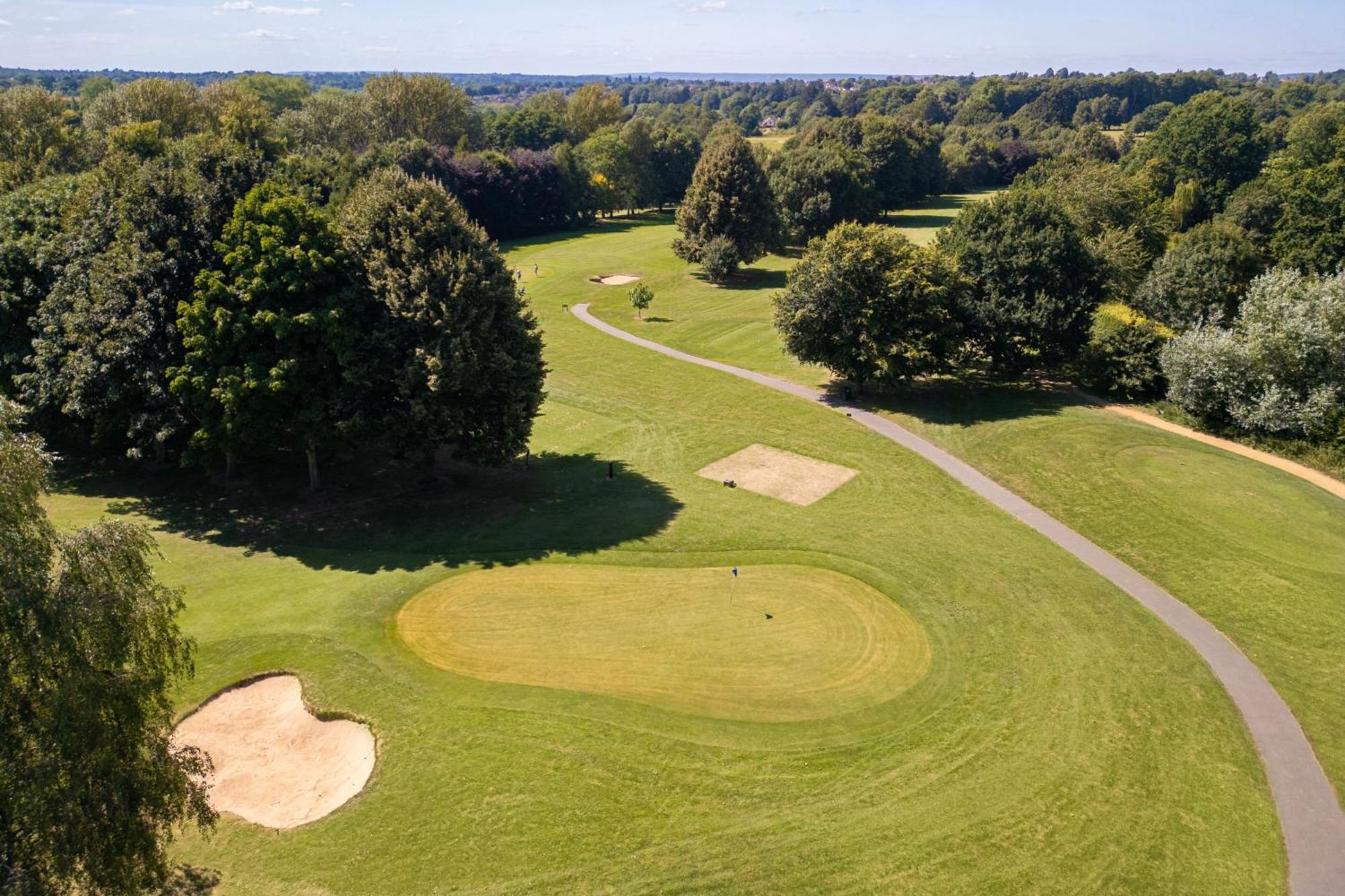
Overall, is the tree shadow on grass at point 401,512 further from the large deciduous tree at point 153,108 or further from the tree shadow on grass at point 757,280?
the large deciduous tree at point 153,108

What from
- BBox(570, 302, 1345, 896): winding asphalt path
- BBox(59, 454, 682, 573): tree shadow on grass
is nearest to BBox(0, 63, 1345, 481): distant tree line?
BBox(59, 454, 682, 573): tree shadow on grass

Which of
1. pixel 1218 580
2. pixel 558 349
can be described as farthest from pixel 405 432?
pixel 1218 580

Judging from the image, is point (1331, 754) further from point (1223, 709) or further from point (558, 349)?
point (558, 349)

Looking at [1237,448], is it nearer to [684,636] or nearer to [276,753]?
[684,636]

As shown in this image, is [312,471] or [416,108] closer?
[312,471]

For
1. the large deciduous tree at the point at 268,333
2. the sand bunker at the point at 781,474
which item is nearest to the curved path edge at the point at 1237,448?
the sand bunker at the point at 781,474

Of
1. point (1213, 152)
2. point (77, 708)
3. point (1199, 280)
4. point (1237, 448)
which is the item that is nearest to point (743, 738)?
point (77, 708)

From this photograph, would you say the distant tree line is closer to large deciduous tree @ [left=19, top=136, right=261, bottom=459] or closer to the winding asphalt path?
large deciduous tree @ [left=19, top=136, right=261, bottom=459]
